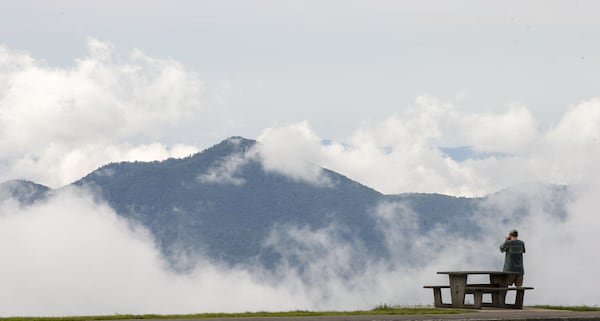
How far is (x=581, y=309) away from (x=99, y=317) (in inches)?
604

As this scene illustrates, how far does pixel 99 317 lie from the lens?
26.9 m

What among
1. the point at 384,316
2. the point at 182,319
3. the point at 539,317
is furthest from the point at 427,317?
the point at 182,319

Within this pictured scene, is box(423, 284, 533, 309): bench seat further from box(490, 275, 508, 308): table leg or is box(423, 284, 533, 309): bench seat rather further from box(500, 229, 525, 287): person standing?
box(500, 229, 525, 287): person standing

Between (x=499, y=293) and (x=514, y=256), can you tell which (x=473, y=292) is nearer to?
(x=499, y=293)

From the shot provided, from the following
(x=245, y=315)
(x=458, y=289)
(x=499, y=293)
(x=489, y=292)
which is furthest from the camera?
(x=499, y=293)

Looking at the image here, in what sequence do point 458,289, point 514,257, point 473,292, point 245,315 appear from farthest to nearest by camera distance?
point 514,257
point 473,292
point 458,289
point 245,315

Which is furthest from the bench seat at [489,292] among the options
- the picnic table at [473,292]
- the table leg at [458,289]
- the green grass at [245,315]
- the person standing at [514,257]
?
the green grass at [245,315]

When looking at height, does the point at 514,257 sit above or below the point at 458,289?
above

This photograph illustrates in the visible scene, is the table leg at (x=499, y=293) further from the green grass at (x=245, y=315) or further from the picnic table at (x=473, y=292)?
the green grass at (x=245, y=315)

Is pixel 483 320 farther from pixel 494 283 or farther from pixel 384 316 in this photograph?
pixel 494 283

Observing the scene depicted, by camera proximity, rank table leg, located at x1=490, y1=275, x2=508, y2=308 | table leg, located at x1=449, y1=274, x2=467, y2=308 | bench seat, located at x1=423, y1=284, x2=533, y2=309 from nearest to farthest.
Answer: table leg, located at x1=449, y1=274, x2=467, y2=308, bench seat, located at x1=423, y1=284, x2=533, y2=309, table leg, located at x1=490, y1=275, x2=508, y2=308

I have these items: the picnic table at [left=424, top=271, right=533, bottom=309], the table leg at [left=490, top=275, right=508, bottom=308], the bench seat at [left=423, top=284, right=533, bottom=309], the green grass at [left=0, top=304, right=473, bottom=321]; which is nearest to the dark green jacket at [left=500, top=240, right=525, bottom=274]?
the picnic table at [left=424, top=271, right=533, bottom=309]

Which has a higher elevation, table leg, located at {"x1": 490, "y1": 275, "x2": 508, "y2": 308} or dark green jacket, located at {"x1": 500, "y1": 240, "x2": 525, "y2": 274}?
dark green jacket, located at {"x1": 500, "y1": 240, "x2": 525, "y2": 274}

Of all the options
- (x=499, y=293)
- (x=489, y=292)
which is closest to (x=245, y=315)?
(x=489, y=292)
